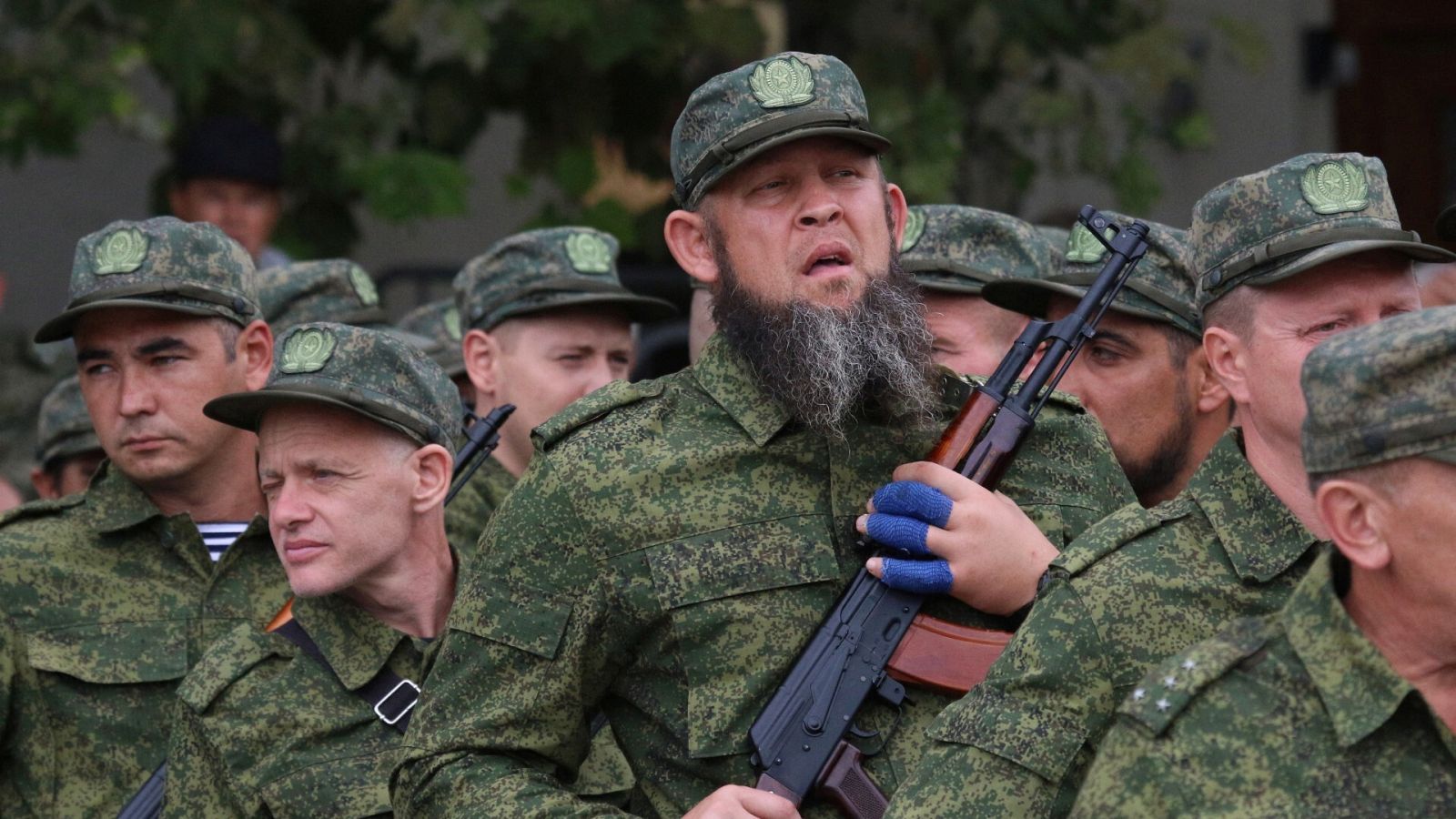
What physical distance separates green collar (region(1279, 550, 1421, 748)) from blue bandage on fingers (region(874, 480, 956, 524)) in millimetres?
844

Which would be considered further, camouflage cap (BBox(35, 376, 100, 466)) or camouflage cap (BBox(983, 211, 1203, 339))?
camouflage cap (BBox(35, 376, 100, 466))

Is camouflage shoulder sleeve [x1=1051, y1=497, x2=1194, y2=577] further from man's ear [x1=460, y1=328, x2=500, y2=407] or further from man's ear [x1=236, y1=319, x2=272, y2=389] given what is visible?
man's ear [x1=460, y1=328, x2=500, y2=407]

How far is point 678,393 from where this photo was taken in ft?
12.1

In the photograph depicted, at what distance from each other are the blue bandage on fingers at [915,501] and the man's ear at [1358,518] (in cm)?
90

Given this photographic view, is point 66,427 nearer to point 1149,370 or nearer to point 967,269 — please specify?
point 967,269

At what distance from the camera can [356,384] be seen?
412cm

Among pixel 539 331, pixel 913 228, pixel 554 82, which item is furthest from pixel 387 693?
pixel 554 82

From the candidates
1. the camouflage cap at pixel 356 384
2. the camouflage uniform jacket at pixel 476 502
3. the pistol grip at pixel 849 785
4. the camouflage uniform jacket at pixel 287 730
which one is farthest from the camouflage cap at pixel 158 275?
the pistol grip at pixel 849 785

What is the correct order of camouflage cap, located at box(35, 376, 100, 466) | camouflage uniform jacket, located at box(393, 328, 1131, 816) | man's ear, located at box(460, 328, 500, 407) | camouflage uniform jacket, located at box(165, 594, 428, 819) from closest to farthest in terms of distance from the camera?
camouflage uniform jacket, located at box(393, 328, 1131, 816)
camouflage uniform jacket, located at box(165, 594, 428, 819)
man's ear, located at box(460, 328, 500, 407)
camouflage cap, located at box(35, 376, 100, 466)

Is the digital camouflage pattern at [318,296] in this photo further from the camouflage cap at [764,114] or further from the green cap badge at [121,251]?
the camouflage cap at [764,114]

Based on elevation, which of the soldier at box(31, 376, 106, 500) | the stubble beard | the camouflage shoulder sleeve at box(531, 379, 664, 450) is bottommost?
the soldier at box(31, 376, 106, 500)

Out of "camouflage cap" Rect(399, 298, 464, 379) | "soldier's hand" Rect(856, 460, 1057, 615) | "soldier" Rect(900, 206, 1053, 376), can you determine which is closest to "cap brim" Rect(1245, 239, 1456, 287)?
"soldier's hand" Rect(856, 460, 1057, 615)

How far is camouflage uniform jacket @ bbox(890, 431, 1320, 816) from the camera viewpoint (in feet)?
9.42

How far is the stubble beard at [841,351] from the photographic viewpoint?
3531 millimetres
